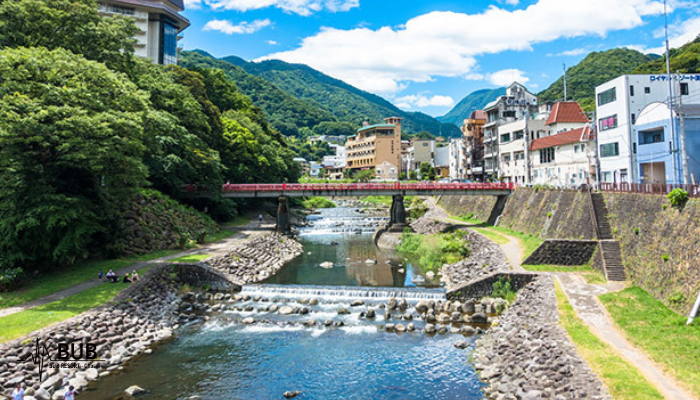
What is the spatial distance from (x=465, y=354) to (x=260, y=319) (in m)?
11.3

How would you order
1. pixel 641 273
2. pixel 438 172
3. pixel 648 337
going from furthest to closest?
pixel 438 172, pixel 641 273, pixel 648 337

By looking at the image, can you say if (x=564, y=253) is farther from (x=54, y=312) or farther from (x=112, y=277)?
(x=54, y=312)

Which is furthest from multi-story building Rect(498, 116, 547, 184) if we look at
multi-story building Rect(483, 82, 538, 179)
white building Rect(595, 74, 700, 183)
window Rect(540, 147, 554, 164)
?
white building Rect(595, 74, 700, 183)

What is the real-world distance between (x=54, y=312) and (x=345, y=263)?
23004mm

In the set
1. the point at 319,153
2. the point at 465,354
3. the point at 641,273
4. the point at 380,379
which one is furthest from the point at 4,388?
the point at 319,153

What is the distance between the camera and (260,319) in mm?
23188

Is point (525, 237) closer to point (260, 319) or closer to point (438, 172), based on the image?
point (260, 319)

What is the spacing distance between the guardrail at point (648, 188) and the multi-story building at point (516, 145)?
26768 mm

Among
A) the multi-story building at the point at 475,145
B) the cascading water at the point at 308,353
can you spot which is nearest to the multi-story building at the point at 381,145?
the multi-story building at the point at 475,145

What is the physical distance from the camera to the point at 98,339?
1822 centimetres

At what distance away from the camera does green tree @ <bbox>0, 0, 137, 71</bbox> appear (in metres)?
30.7

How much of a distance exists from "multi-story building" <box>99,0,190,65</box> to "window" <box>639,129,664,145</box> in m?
74.6

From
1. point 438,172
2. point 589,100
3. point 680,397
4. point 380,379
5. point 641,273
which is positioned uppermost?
point 589,100

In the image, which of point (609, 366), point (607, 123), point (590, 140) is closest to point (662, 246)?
point (609, 366)
